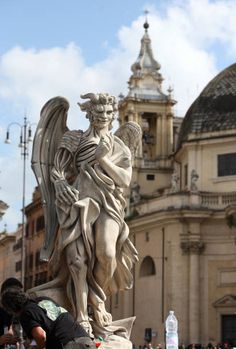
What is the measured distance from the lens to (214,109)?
5675 centimetres

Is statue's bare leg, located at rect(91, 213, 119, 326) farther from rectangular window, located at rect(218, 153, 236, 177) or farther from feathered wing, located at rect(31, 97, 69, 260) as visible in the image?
rectangular window, located at rect(218, 153, 236, 177)

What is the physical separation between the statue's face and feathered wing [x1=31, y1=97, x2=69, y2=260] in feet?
1.64

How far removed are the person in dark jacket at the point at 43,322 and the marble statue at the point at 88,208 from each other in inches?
121

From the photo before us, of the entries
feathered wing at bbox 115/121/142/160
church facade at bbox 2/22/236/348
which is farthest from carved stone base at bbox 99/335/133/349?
church facade at bbox 2/22/236/348

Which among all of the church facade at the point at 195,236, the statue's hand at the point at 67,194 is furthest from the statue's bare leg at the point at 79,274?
the church facade at the point at 195,236

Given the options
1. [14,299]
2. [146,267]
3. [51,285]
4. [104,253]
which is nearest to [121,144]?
[104,253]

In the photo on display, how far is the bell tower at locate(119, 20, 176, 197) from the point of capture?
208 ft

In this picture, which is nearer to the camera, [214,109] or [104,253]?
[104,253]

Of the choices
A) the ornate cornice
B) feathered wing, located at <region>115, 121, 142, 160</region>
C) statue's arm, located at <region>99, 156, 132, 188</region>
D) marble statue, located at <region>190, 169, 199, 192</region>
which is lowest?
statue's arm, located at <region>99, 156, 132, 188</region>

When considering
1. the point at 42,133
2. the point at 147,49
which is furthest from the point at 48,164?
the point at 147,49

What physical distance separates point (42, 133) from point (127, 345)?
8.83ft

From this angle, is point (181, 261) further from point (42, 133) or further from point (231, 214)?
point (42, 133)

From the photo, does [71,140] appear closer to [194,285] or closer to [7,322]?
[7,322]

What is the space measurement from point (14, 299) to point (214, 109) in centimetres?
5090
